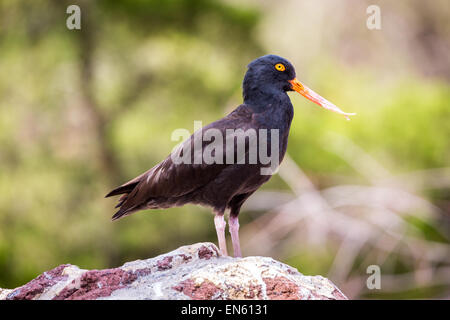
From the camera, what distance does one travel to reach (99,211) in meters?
9.53

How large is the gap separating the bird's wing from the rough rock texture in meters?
0.48

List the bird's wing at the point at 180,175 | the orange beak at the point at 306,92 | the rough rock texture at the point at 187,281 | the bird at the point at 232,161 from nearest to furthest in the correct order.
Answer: the rough rock texture at the point at 187,281 < the bird at the point at 232,161 < the bird's wing at the point at 180,175 < the orange beak at the point at 306,92

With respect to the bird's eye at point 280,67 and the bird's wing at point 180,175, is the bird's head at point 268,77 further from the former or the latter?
the bird's wing at point 180,175

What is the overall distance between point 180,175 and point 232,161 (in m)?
0.42

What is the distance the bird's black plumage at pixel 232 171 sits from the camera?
389 cm

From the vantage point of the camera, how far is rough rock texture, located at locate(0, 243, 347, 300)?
3.21m

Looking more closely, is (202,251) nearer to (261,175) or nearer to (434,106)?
(261,175)

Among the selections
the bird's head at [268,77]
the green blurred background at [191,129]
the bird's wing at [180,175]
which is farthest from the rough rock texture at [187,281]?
the green blurred background at [191,129]

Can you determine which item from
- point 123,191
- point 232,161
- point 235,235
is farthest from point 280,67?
point 123,191

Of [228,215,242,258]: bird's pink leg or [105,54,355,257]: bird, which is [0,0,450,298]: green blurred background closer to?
[228,215,242,258]: bird's pink leg

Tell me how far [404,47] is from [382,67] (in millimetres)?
998

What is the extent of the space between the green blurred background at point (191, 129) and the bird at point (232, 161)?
517cm

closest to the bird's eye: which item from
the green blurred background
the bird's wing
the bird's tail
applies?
the bird's wing

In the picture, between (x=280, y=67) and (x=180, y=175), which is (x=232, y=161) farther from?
(x=280, y=67)
